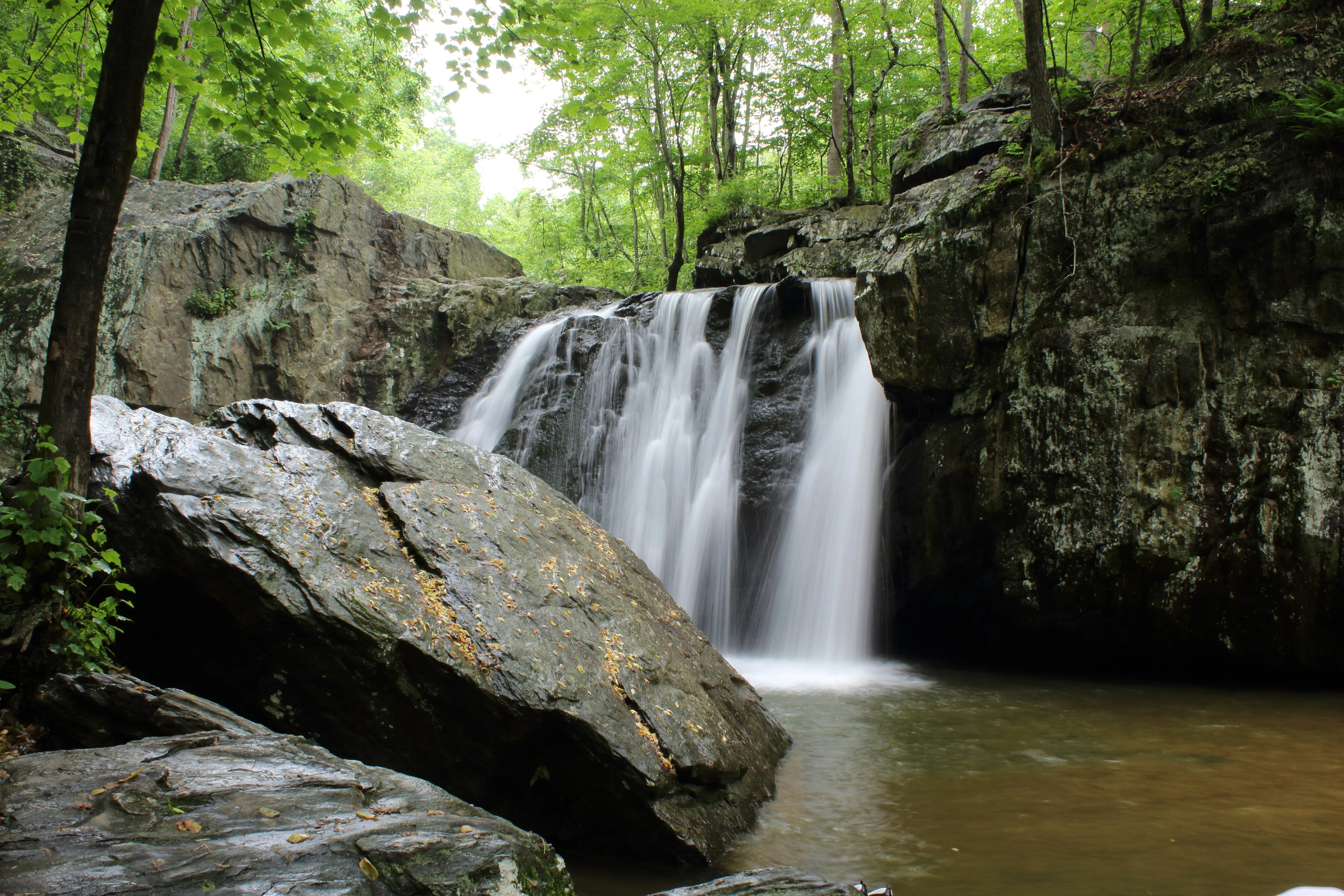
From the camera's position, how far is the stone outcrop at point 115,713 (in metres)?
3.08

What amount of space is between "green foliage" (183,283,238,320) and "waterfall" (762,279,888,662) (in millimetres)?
10774

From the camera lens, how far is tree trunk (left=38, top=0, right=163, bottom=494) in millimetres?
3502

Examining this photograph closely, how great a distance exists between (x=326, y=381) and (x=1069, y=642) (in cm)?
1256

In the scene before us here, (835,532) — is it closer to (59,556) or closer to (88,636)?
(88,636)

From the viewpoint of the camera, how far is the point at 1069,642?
7500 millimetres

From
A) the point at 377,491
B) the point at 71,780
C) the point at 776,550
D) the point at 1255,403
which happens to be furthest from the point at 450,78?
the point at 1255,403

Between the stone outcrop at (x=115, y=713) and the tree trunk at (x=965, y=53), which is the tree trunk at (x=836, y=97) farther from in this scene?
the stone outcrop at (x=115, y=713)

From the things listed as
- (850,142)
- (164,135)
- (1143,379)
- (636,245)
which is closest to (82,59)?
(1143,379)

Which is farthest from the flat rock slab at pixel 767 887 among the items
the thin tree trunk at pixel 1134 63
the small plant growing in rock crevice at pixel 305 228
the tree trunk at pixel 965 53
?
the small plant growing in rock crevice at pixel 305 228

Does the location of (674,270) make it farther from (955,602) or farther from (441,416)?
(955,602)

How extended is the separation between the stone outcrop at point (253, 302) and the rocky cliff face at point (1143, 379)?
809 cm

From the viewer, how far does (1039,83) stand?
7617mm

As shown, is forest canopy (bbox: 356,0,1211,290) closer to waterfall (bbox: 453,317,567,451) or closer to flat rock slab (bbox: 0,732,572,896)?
waterfall (bbox: 453,317,567,451)

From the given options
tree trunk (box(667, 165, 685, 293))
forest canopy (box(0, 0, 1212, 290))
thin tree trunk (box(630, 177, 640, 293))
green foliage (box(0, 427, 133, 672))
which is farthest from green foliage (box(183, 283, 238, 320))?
green foliage (box(0, 427, 133, 672))
